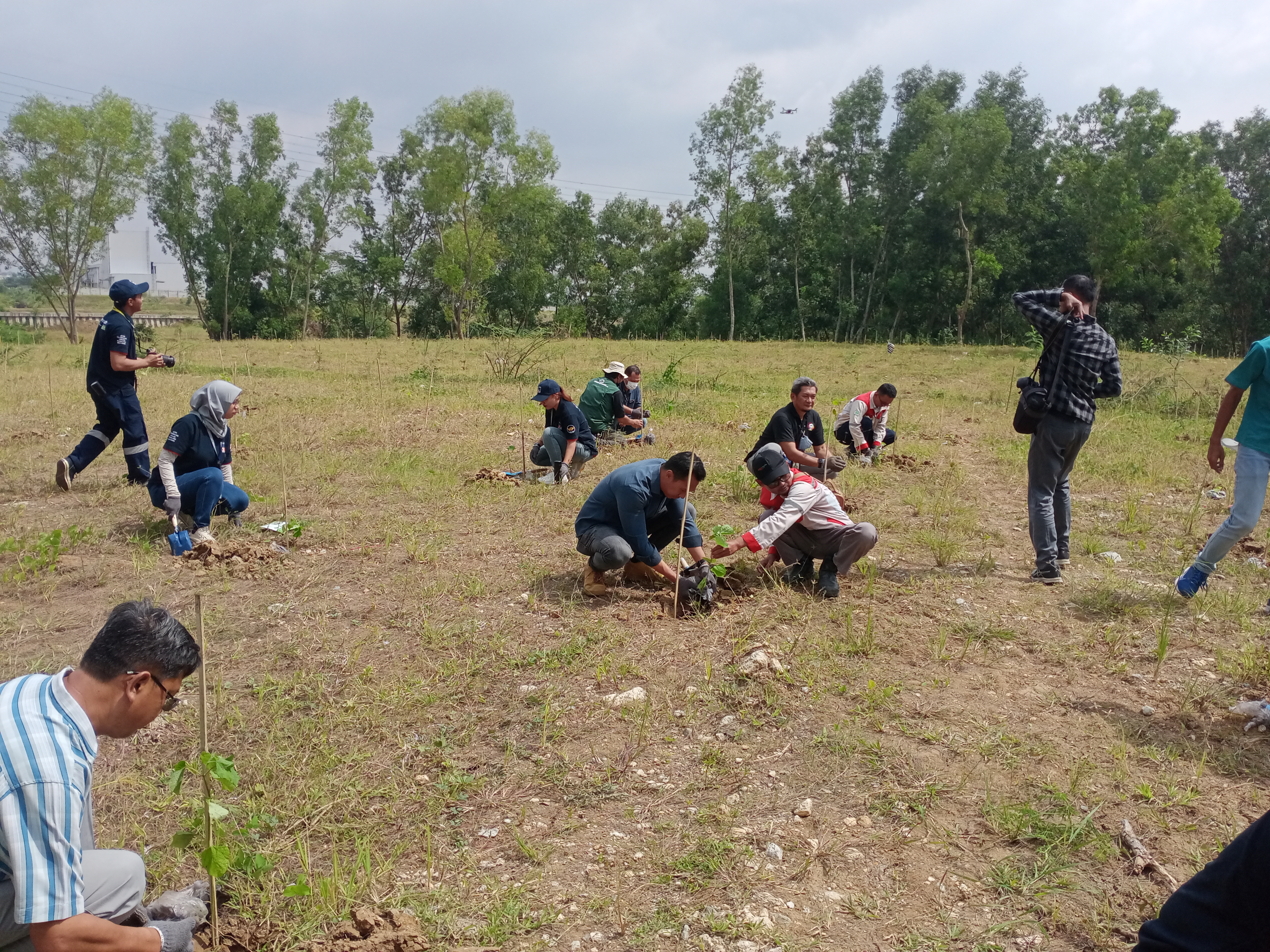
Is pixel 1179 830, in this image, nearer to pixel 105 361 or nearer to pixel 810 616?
pixel 810 616

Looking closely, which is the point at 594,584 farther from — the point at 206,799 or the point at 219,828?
the point at 206,799

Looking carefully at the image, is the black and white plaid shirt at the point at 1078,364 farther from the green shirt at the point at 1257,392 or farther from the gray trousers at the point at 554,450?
the gray trousers at the point at 554,450

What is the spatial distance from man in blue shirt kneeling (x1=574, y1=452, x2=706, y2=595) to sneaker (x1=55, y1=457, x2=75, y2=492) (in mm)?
4620

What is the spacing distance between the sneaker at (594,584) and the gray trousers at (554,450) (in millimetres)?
2931

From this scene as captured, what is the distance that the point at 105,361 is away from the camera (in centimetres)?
710

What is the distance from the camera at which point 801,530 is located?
562cm

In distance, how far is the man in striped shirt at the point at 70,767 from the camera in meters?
1.83

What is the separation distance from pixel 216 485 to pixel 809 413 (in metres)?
4.53

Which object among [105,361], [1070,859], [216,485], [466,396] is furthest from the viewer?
[466,396]

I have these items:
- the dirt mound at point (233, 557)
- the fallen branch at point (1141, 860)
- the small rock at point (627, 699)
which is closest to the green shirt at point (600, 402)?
the dirt mound at point (233, 557)

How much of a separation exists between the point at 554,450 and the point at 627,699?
14.7 ft

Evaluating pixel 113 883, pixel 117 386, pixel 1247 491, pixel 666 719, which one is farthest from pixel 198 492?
pixel 1247 491

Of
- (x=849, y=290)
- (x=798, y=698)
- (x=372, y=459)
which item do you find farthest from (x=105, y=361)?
(x=849, y=290)

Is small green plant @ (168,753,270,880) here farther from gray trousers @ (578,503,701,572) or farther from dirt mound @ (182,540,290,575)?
gray trousers @ (578,503,701,572)
